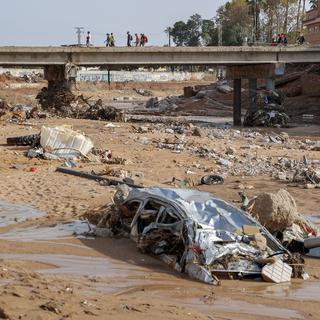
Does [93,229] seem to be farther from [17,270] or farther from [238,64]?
[238,64]

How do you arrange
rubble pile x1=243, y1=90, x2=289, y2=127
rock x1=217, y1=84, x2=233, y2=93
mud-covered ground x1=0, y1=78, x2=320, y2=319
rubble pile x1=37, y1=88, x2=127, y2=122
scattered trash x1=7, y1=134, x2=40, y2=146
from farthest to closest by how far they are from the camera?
rock x1=217, y1=84, x2=233, y2=93 < rubble pile x1=243, y1=90, x2=289, y2=127 < rubble pile x1=37, y1=88, x2=127, y2=122 < scattered trash x1=7, y1=134, x2=40, y2=146 < mud-covered ground x1=0, y1=78, x2=320, y2=319

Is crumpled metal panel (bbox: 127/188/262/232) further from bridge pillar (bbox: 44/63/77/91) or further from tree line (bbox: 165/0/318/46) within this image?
tree line (bbox: 165/0/318/46)

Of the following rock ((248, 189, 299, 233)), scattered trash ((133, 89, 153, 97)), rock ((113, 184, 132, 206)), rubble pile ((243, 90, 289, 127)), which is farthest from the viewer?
scattered trash ((133, 89, 153, 97))

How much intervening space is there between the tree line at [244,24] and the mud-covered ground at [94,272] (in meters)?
71.6

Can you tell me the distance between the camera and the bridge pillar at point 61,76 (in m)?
43.8

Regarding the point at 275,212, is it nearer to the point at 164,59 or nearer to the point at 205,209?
the point at 205,209

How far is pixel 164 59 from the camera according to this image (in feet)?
154

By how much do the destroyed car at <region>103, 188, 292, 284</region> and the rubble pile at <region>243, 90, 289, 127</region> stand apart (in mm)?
35616

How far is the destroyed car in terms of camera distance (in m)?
8.95

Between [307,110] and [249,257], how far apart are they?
4883cm

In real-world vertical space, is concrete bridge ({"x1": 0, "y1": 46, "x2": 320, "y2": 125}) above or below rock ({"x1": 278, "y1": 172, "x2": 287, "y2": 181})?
above

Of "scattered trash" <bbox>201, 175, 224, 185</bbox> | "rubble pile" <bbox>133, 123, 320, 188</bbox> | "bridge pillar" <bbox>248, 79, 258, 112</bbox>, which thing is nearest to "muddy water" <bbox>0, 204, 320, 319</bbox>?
"scattered trash" <bbox>201, 175, 224, 185</bbox>

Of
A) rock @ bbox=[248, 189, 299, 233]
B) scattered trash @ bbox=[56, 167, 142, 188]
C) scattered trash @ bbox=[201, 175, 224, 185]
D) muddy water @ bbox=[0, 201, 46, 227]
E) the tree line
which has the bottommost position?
scattered trash @ bbox=[201, 175, 224, 185]

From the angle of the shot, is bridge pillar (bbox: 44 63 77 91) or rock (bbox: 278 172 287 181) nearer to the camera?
rock (bbox: 278 172 287 181)
